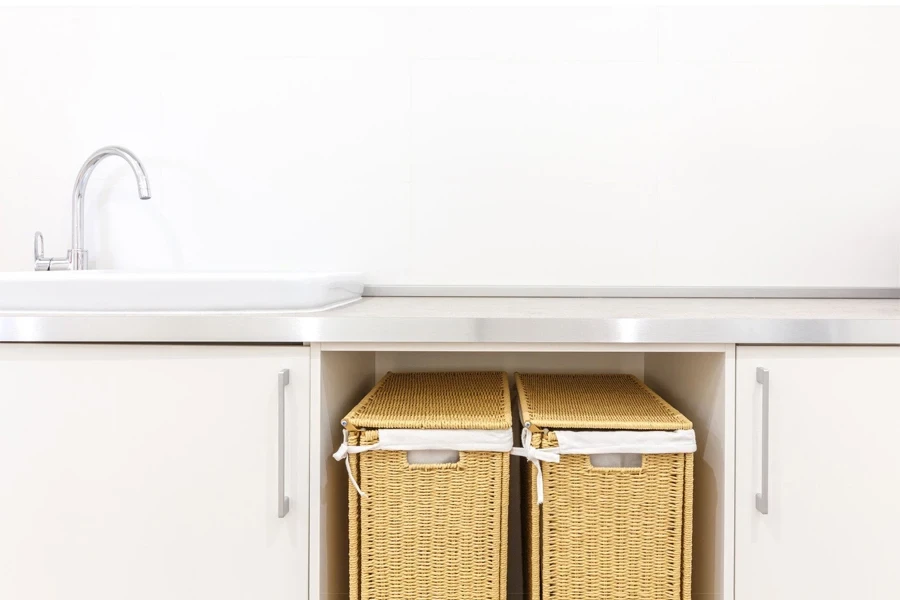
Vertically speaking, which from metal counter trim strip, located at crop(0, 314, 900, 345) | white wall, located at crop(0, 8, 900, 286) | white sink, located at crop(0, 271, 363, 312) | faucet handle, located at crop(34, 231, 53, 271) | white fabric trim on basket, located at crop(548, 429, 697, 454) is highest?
white wall, located at crop(0, 8, 900, 286)

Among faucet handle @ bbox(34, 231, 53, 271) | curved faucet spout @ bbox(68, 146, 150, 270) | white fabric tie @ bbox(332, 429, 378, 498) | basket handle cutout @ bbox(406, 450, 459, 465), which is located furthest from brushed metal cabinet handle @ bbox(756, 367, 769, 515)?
faucet handle @ bbox(34, 231, 53, 271)

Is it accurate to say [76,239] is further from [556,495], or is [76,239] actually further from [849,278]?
[849,278]

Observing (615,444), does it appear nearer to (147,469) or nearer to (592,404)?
(592,404)

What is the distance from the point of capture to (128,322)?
0.80 m

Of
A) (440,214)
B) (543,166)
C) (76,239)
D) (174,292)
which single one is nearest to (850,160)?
(543,166)

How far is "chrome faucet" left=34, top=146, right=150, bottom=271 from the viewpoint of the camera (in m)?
1.25

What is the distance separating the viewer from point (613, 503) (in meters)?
0.84

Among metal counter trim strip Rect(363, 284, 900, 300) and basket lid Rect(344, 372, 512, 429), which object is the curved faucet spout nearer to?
metal counter trim strip Rect(363, 284, 900, 300)

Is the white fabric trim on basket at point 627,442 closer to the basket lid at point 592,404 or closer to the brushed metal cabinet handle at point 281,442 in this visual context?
the basket lid at point 592,404

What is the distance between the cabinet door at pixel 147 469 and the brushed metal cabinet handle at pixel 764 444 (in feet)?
2.25

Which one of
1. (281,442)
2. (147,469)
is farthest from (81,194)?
(281,442)

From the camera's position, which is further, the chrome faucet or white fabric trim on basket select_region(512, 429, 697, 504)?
the chrome faucet

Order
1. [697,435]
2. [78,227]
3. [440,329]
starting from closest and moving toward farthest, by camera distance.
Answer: [440,329] < [697,435] < [78,227]

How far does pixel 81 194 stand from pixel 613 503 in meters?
1.35
